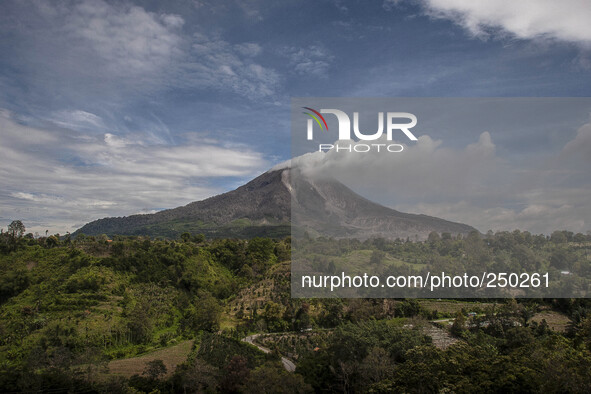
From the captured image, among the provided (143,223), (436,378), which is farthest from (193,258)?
(143,223)

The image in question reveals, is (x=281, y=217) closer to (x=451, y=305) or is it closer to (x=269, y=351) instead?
(x=451, y=305)

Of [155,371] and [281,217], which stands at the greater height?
[281,217]

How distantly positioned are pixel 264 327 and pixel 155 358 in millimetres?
7669

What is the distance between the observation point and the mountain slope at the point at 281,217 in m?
17.9

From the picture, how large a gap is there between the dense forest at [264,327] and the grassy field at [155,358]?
140 millimetres

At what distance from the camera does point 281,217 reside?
83188 mm

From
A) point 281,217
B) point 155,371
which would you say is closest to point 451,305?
point 155,371

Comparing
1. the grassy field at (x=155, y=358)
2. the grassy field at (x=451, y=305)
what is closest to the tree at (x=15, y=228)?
the grassy field at (x=155, y=358)

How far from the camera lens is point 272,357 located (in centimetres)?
1742

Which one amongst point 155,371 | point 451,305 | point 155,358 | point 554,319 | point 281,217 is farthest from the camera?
point 281,217

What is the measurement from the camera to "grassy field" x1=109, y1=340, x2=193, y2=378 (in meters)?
15.1

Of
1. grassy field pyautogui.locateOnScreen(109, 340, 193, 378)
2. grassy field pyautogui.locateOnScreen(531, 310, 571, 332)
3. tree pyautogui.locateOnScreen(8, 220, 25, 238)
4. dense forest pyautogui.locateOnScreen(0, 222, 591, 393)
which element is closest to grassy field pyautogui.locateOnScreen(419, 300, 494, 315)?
dense forest pyautogui.locateOnScreen(0, 222, 591, 393)

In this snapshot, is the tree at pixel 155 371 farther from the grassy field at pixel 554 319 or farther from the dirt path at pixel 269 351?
the grassy field at pixel 554 319

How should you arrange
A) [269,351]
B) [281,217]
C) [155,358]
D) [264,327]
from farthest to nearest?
1. [281,217]
2. [264,327]
3. [269,351]
4. [155,358]
